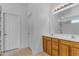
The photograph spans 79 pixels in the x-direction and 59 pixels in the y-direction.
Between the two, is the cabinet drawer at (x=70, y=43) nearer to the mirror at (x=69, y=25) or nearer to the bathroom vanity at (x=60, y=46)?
the bathroom vanity at (x=60, y=46)

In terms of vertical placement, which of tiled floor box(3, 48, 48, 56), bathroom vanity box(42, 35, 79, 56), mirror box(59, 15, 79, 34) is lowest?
tiled floor box(3, 48, 48, 56)

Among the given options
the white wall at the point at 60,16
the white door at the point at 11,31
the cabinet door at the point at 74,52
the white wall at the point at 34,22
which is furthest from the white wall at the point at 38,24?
the cabinet door at the point at 74,52

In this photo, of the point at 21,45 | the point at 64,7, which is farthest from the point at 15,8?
the point at 64,7

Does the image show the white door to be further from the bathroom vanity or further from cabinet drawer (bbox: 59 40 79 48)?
cabinet drawer (bbox: 59 40 79 48)

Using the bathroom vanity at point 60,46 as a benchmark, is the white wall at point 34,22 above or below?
above

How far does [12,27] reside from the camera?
5.90 feet

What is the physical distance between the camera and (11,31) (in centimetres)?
181

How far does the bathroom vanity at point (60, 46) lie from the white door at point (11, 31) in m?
0.46

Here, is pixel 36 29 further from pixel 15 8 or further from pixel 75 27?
pixel 75 27

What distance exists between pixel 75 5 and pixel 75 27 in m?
0.35

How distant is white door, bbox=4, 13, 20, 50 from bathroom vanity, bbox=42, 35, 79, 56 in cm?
46

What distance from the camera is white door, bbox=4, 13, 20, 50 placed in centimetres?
180

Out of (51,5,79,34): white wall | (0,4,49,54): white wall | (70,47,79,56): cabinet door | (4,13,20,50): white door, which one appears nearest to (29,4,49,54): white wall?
(0,4,49,54): white wall

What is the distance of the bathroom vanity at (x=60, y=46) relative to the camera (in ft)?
5.58
